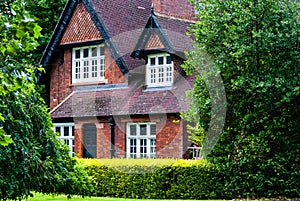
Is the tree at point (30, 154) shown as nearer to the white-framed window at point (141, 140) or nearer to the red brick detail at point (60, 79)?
the white-framed window at point (141, 140)

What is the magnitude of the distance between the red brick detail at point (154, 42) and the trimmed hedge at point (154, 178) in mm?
6445

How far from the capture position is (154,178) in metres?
20.2

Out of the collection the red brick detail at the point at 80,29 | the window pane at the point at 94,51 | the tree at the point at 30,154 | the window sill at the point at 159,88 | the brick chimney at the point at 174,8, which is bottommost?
the tree at the point at 30,154

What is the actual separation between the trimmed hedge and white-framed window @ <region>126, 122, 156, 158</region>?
12.5 feet

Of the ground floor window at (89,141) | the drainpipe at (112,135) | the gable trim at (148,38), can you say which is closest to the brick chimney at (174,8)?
the gable trim at (148,38)

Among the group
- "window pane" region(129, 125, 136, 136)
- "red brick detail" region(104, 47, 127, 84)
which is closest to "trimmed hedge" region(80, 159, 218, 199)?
"window pane" region(129, 125, 136, 136)

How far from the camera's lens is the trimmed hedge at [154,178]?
19.0 m

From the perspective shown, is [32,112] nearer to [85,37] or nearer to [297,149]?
[297,149]

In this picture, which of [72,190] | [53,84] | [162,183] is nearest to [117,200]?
[162,183]

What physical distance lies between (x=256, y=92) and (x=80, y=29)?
544 inches

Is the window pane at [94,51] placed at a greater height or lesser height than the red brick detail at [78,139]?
greater

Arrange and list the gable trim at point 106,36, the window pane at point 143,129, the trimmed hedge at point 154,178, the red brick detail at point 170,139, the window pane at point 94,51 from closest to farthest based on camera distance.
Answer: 1. the trimmed hedge at point 154,178
2. the red brick detail at point 170,139
3. the window pane at point 143,129
4. the gable trim at point 106,36
5. the window pane at point 94,51

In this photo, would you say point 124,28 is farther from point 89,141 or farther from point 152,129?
point 152,129

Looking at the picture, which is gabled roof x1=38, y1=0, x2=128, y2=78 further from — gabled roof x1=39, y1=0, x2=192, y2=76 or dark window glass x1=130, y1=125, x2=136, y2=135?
dark window glass x1=130, y1=125, x2=136, y2=135
